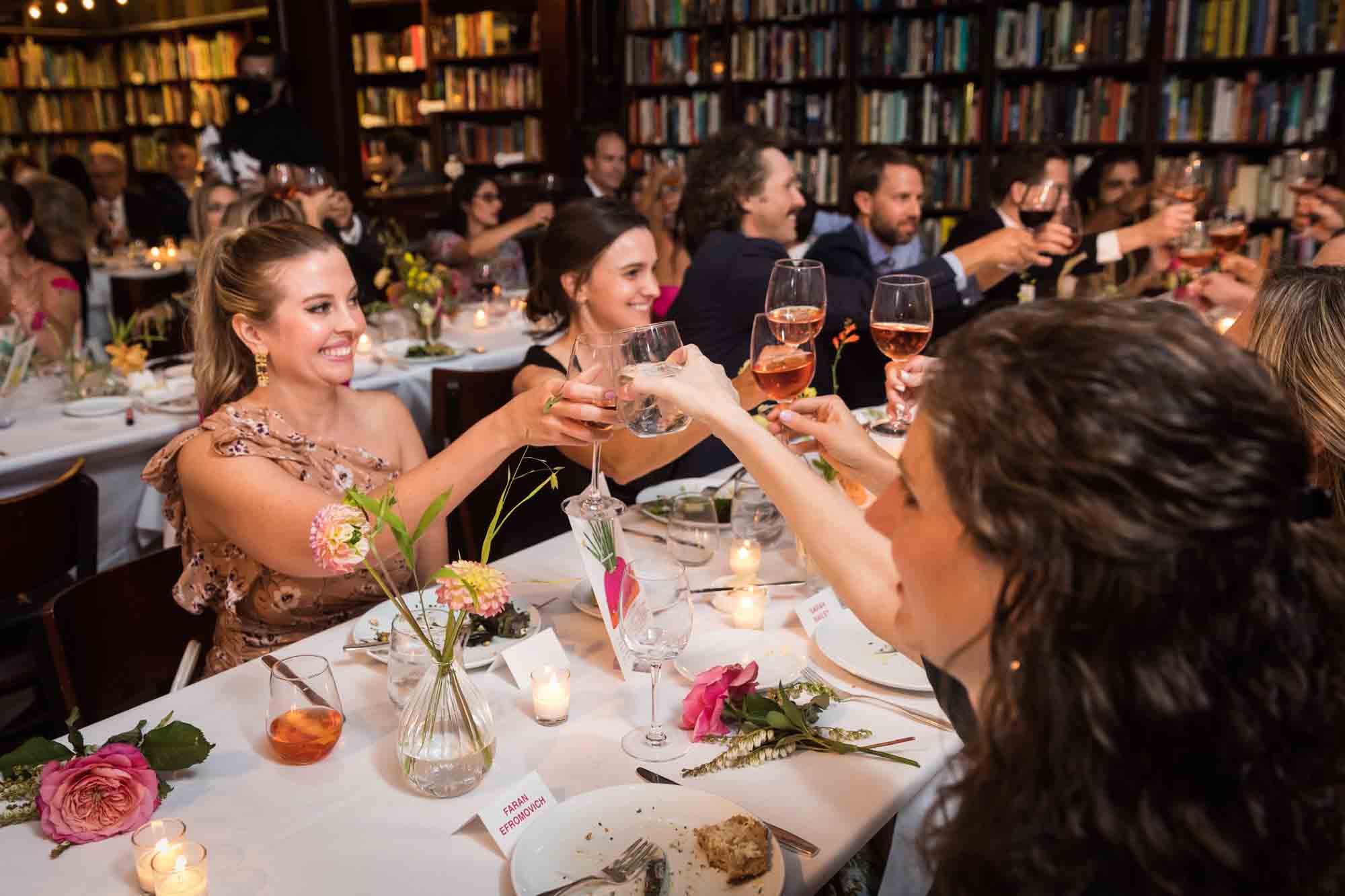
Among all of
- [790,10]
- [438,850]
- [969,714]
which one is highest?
[790,10]

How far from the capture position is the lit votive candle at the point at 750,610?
161cm

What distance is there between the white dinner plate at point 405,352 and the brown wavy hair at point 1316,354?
3.02m

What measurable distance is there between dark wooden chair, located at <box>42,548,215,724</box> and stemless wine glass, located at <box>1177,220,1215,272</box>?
2.98 m

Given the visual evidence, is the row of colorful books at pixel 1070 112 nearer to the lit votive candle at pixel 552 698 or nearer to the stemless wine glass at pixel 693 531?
the stemless wine glass at pixel 693 531

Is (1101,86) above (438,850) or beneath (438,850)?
above

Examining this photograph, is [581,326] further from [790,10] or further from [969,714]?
[790,10]

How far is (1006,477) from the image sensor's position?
2.34 feet

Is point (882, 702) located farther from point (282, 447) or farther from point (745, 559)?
point (282, 447)

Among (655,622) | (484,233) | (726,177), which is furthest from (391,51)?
(655,622)

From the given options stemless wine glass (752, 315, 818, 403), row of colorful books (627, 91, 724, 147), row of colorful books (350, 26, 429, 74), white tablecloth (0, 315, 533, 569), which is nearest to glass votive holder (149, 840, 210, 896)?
stemless wine glass (752, 315, 818, 403)

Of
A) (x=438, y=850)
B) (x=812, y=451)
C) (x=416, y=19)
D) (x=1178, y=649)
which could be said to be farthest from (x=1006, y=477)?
(x=416, y=19)

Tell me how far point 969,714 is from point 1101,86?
5236 mm

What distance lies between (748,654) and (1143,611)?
34.8 inches

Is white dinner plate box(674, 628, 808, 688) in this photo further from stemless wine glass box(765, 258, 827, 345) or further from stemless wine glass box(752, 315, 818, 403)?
stemless wine glass box(765, 258, 827, 345)
